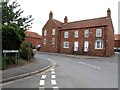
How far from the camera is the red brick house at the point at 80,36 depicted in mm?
44156

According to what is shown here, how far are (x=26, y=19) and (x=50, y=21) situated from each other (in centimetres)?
2471

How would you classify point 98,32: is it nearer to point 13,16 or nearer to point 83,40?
point 83,40

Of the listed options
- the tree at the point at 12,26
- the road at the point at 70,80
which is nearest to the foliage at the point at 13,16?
the tree at the point at 12,26

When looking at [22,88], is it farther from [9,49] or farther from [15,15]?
[15,15]

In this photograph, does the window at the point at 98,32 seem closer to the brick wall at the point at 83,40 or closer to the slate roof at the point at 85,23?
the brick wall at the point at 83,40

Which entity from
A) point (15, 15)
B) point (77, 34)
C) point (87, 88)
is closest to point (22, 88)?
point (87, 88)

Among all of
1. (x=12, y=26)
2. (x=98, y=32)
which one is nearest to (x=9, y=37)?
(x=12, y=26)

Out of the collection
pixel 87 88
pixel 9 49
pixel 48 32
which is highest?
pixel 48 32

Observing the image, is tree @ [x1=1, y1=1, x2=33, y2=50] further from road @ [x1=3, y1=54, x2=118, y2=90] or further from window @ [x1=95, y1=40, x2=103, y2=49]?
window @ [x1=95, y1=40, x2=103, y2=49]

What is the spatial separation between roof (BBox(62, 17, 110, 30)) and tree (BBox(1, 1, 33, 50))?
64.0 feet

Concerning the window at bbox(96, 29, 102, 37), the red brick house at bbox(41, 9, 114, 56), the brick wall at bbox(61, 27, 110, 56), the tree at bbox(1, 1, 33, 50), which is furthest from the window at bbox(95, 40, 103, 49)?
the tree at bbox(1, 1, 33, 50)

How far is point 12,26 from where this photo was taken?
2064 centimetres

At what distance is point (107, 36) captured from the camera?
43531 millimetres

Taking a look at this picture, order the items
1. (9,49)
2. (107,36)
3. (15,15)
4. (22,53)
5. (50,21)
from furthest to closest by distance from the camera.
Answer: (50,21) < (107,36) < (15,15) < (22,53) < (9,49)
